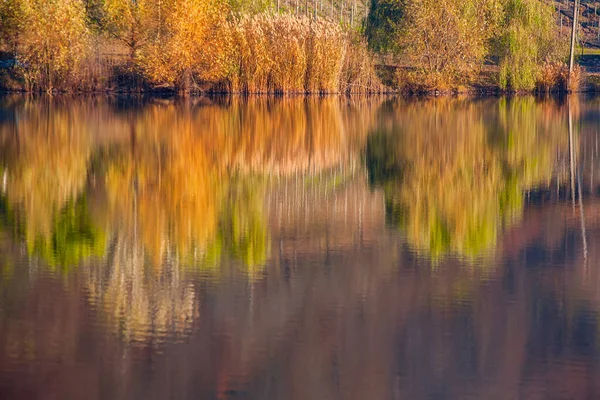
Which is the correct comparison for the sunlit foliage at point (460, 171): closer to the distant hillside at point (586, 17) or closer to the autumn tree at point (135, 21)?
the autumn tree at point (135, 21)

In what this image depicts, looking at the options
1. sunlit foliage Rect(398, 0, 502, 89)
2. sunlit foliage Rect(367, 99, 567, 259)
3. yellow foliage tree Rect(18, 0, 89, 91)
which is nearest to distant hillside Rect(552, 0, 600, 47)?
sunlit foliage Rect(398, 0, 502, 89)

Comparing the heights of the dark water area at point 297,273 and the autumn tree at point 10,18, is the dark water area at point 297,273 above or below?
below

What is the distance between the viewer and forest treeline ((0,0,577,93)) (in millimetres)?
42438

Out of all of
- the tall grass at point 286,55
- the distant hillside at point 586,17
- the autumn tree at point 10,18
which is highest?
the distant hillside at point 586,17

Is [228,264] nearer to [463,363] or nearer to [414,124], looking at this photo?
[463,363]

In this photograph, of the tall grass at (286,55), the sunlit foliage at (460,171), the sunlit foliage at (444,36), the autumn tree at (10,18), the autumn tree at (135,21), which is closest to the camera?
the sunlit foliage at (460,171)

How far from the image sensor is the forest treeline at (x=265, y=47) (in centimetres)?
4244

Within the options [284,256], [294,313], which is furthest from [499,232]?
[294,313]

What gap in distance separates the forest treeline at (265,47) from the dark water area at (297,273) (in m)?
23.9

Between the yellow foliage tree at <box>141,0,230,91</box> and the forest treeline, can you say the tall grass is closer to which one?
the forest treeline

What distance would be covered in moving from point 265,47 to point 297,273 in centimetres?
3497

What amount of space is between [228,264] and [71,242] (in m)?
2.15

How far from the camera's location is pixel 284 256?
9.94 meters

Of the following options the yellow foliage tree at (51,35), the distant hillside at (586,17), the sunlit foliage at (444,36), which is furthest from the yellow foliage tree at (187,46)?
the distant hillside at (586,17)
